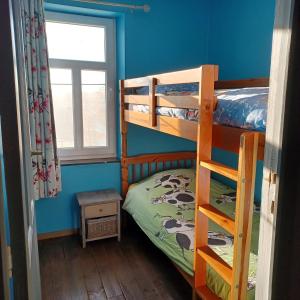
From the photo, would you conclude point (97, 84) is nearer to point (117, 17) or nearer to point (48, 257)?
point (117, 17)

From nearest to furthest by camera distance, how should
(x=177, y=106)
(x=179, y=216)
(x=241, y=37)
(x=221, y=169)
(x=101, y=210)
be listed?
1. (x=221, y=169)
2. (x=177, y=106)
3. (x=179, y=216)
4. (x=101, y=210)
5. (x=241, y=37)

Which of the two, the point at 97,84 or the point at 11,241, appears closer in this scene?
the point at 11,241

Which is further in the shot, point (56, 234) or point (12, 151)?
point (56, 234)

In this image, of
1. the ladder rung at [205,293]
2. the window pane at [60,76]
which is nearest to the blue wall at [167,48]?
the window pane at [60,76]

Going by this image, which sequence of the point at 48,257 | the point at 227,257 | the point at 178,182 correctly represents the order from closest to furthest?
the point at 227,257, the point at 48,257, the point at 178,182

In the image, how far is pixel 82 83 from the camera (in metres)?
3.00

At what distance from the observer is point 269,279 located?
2.68 feet

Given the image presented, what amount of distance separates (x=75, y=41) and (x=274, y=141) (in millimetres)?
2635

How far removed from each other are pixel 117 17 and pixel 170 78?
155 centimetres

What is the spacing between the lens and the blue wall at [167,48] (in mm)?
2755

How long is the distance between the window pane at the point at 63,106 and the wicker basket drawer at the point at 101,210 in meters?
0.76

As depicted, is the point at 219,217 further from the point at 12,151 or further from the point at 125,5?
the point at 125,5

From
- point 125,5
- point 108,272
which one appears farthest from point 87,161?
point 125,5

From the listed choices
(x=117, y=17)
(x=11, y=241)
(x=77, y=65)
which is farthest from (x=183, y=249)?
(x=117, y=17)
